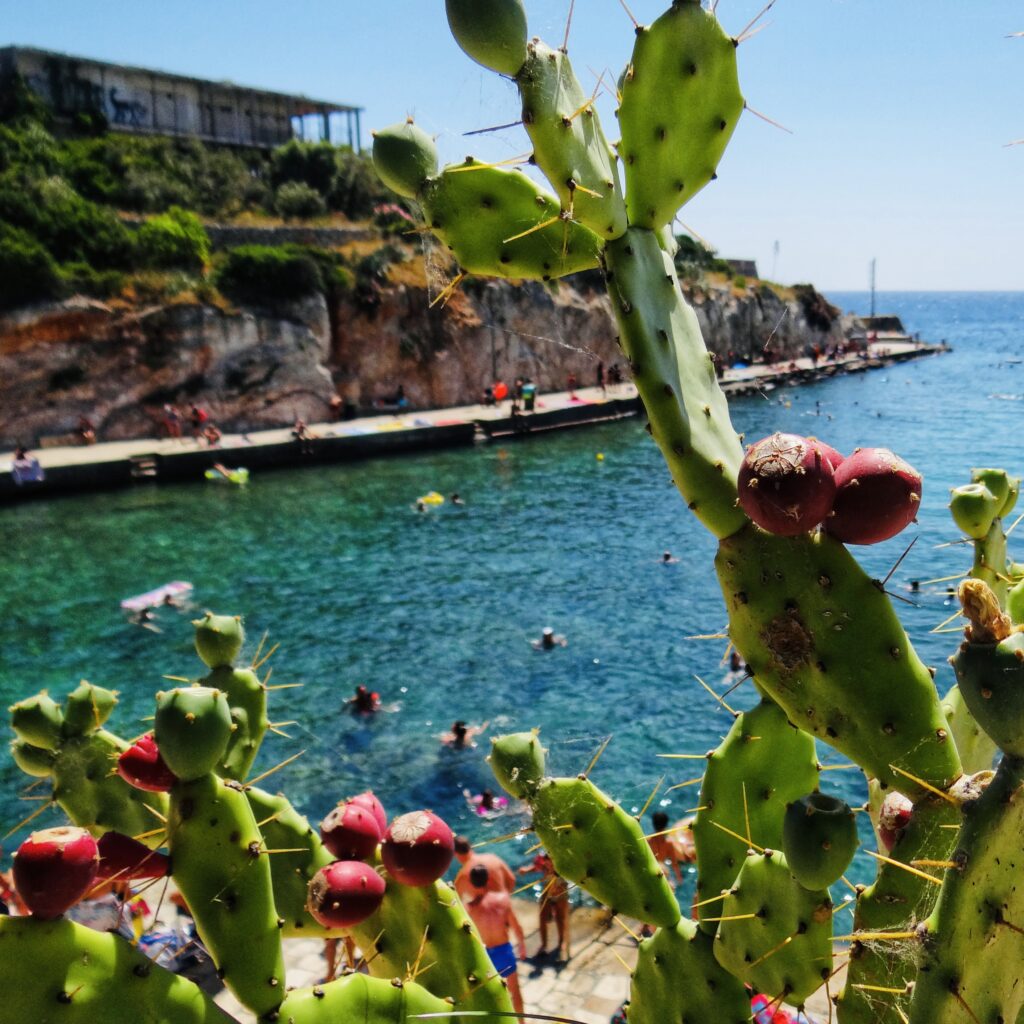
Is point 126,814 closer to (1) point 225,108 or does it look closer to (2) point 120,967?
(2) point 120,967

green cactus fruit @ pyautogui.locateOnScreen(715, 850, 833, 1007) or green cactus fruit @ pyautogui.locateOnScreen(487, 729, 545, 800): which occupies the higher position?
green cactus fruit @ pyautogui.locateOnScreen(487, 729, 545, 800)

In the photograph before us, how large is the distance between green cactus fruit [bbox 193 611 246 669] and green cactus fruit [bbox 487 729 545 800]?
49.1 inches

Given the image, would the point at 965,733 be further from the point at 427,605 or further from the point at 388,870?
the point at 427,605

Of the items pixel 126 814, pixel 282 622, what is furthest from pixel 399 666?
pixel 126 814

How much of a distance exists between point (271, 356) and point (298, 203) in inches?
357

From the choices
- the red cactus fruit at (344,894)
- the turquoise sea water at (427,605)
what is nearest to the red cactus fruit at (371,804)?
the red cactus fruit at (344,894)

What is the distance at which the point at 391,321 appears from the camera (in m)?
33.6

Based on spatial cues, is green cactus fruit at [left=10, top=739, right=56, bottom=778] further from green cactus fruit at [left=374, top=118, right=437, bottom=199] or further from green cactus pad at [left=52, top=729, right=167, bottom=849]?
green cactus fruit at [left=374, top=118, right=437, bottom=199]

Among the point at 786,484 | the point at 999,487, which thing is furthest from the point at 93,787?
the point at 999,487

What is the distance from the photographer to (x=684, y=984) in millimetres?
2799

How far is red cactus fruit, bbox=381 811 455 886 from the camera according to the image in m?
2.59

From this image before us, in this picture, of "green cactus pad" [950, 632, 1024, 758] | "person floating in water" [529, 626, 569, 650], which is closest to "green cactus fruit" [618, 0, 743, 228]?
"green cactus pad" [950, 632, 1024, 758]

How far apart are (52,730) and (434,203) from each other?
2.29m

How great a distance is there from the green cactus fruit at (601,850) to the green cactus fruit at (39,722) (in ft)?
5.61
